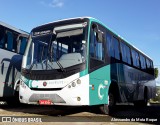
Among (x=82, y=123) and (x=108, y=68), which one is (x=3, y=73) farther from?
(x=82, y=123)

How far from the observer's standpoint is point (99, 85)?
9.98 m

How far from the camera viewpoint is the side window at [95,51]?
961cm

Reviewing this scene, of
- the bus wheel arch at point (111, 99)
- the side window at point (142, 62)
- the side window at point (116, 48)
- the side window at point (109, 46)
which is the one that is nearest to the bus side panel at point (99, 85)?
the bus wheel arch at point (111, 99)

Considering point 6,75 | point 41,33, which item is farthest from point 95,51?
point 6,75

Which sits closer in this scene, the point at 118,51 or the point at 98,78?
the point at 98,78

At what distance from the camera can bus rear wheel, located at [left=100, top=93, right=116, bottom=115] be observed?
35.2 ft

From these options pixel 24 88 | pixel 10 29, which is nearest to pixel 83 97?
pixel 24 88

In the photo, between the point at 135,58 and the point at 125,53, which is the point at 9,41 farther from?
the point at 135,58

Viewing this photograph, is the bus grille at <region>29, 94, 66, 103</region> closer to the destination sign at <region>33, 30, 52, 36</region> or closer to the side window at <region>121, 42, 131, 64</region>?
the destination sign at <region>33, 30, 52, 36</region>

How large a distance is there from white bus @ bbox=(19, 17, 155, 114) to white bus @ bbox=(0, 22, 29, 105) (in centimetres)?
245

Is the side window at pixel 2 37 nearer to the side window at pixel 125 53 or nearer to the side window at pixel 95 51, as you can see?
the side window at pixel 95 51

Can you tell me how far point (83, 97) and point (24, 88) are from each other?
87.8 inches

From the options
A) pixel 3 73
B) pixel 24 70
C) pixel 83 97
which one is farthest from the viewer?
pixel 3 73

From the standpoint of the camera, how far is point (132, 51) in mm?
15844
